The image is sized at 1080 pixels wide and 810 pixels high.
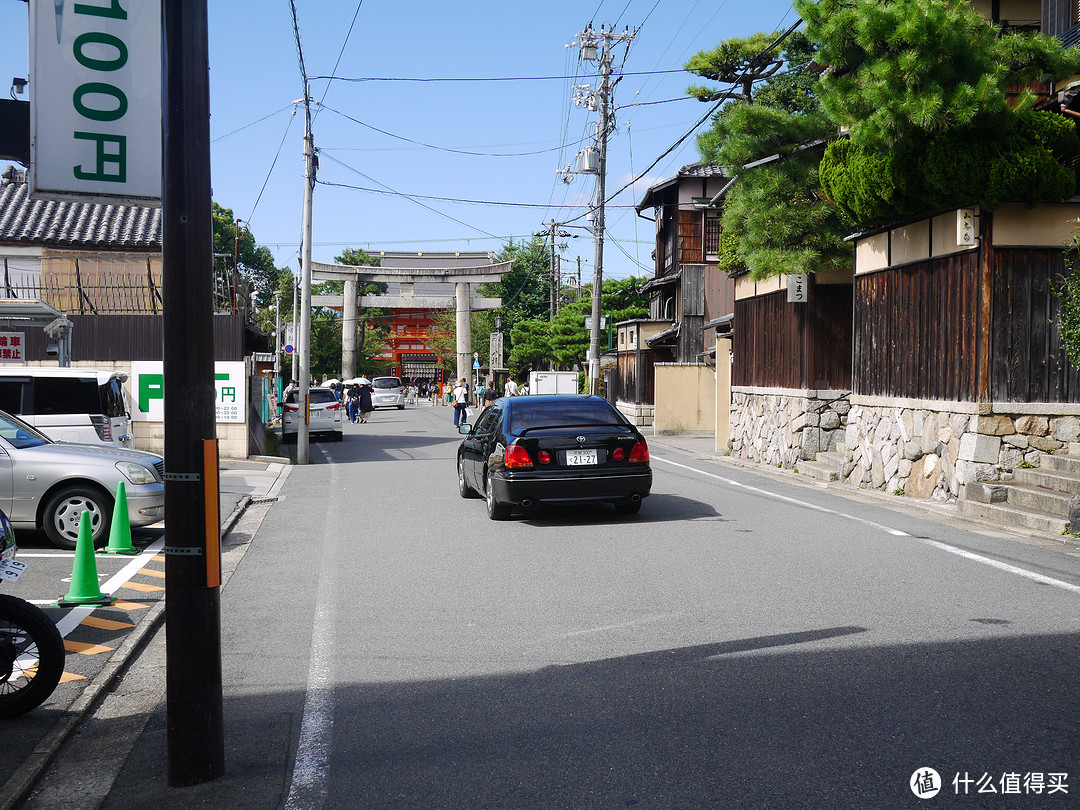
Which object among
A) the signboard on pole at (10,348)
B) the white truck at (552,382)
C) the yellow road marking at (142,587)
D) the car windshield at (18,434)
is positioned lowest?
the yellow road marking at (142,587)

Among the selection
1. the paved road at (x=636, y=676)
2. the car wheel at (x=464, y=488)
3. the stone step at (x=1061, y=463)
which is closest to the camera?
the paved road at (x=636, y=676)

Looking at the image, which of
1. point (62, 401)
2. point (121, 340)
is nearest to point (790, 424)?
point (62, 401)

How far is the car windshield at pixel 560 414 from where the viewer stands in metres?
11.6

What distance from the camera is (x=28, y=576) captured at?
8.68 m

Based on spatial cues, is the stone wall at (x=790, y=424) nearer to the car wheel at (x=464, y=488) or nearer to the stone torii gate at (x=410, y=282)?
the car wheel at (x=464, y=488)

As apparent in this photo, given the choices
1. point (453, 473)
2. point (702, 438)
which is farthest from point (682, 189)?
point (453, 473)

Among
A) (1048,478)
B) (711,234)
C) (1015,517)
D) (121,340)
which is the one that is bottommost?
(1015,517)

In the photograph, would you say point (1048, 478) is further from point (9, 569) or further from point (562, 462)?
point (9, 569)

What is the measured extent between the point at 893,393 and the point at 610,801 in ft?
40.3

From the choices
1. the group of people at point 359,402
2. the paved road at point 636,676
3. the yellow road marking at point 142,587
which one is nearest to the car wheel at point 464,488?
the paved road at point 636,676

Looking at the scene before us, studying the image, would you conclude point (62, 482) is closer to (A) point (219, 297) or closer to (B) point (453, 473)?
(B) point (453, 473)

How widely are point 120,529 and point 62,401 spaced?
5.36 metres

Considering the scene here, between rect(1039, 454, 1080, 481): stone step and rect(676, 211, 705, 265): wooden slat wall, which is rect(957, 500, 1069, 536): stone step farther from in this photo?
rect(676, 211, 705, 265): wooden slat wall

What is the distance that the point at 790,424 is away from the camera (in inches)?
760
